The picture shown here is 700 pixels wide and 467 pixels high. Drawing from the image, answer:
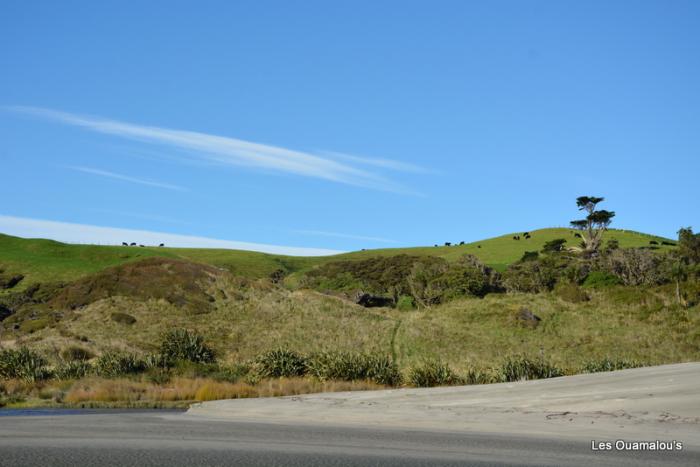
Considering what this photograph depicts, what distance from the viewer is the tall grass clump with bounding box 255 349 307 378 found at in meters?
29.0

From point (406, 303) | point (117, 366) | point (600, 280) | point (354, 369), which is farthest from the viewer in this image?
point (406, 303)

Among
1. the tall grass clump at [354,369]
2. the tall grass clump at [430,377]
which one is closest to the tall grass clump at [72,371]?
the tall grass clump at [354,369]

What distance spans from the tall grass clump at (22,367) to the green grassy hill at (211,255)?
49451mm

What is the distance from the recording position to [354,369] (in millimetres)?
27516

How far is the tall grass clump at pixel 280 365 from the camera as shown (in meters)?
29.0

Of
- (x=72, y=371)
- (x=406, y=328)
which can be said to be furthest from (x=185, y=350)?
(x=406, y=328)

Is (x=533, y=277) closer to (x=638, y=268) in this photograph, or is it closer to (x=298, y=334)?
(x=638, y=268)

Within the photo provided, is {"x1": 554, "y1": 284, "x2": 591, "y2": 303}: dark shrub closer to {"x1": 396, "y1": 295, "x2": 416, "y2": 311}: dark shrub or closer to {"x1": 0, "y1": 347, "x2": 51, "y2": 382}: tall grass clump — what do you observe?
{"x1": 396, "y1": 295, "x2": 416, "y2": 311}: dark shrub

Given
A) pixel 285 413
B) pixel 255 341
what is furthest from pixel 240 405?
pixel 255 341

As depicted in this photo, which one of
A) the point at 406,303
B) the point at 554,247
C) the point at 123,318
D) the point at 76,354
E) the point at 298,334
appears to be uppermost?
the point at 554,247

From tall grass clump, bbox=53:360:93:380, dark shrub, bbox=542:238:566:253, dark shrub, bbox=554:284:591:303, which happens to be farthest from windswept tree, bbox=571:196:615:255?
tall grass clump, bbox=53:360:93:380

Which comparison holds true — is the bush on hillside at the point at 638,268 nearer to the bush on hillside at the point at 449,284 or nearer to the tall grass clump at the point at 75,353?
the bush on hillside at the point at 449,284

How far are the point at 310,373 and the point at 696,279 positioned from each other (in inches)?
1676

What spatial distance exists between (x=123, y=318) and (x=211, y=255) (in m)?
93.9
